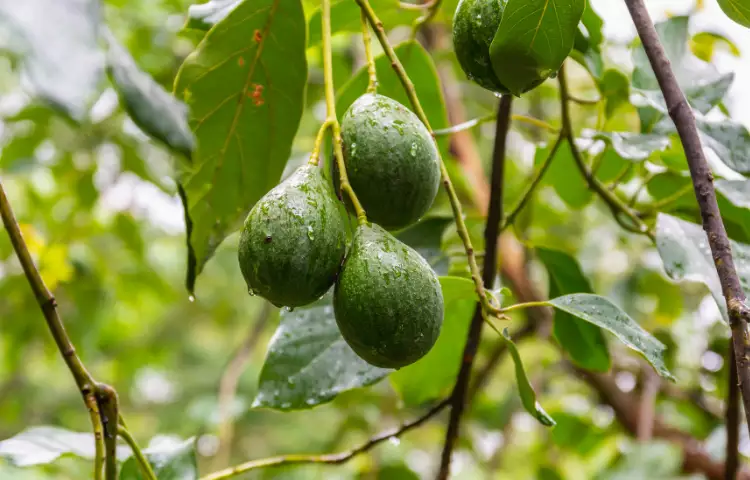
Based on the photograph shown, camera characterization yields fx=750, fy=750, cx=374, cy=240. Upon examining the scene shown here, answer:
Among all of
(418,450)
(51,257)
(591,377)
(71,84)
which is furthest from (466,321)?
(418,450)

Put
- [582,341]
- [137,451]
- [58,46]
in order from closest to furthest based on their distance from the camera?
[58,46], [137,451], [582,341]

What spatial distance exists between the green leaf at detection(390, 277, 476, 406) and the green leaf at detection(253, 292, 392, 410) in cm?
21

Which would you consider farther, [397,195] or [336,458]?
[336,458]

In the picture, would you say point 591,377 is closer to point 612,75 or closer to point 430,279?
point 612,75

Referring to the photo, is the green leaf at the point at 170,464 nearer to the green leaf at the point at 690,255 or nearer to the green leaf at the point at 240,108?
the green leaf at the point at 240,108

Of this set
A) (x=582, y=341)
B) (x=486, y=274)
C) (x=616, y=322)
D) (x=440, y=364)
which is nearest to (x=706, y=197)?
(x=616, y=322)

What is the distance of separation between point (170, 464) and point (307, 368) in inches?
8.9

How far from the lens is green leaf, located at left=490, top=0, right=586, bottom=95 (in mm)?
711

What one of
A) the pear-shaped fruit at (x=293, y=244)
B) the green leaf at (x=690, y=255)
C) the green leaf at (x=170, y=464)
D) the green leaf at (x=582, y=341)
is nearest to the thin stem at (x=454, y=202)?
the pear-shaped fruit at (x=293, y=244)

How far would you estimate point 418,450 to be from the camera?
3.31 m

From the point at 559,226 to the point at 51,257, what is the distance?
5.31 ft

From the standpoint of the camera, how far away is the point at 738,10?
2.56ft

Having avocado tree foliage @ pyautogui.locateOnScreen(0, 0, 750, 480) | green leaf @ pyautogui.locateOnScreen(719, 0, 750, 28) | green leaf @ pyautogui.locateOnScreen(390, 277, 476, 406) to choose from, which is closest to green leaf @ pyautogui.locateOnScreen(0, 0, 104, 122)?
avocado tree foliage @ pyautogui.locateOnScreen(0, 0, 750, 480)

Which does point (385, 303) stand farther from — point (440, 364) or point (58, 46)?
point (440, 364)
